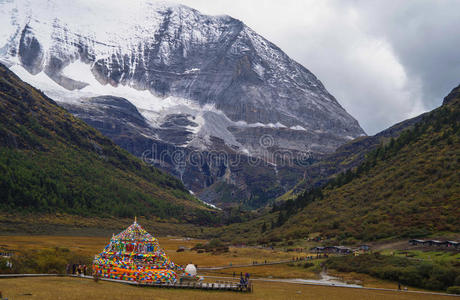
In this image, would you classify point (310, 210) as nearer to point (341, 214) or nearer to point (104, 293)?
point (341, 214)

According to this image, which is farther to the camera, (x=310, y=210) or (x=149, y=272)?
(x=310, y=210)

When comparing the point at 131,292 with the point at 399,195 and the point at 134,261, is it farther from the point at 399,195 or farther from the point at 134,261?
the point at 399,195

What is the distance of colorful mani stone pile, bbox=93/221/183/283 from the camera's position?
155 ft

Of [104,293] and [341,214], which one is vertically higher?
[341,214]

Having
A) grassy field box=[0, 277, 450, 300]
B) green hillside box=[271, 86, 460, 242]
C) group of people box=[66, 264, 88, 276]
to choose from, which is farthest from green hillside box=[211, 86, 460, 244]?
group of people box=[66, 264, 88, 276]

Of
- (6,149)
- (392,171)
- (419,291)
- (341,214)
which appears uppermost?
(6,149)

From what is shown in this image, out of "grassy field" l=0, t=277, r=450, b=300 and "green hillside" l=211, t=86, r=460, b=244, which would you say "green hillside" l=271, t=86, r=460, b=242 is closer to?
"green hillside" l=211, t=86, r=460, b=244

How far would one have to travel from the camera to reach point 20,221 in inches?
5202

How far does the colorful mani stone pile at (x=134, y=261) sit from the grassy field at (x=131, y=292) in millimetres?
3166

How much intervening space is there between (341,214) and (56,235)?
76668mm

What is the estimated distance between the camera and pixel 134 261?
1913 inches

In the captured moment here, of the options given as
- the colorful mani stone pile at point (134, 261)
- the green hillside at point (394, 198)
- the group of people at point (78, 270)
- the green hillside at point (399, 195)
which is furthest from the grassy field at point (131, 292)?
the green hillside at point (399, 195)

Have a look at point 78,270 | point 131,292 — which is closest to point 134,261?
point 78,270

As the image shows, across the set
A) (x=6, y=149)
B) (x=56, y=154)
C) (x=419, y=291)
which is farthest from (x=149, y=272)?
(x=56, y=154)
